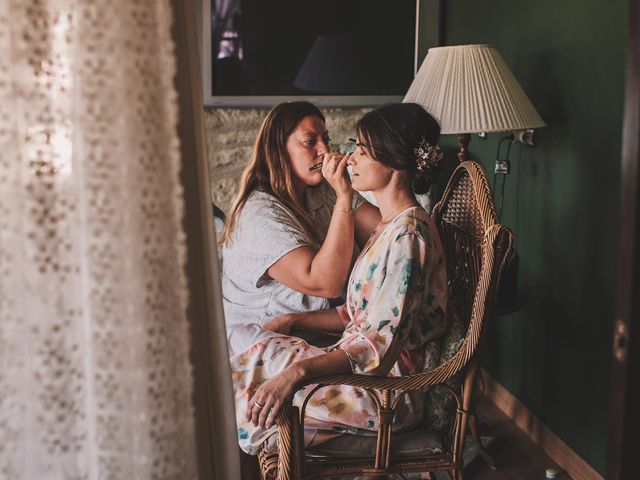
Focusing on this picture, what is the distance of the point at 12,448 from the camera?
81 cm

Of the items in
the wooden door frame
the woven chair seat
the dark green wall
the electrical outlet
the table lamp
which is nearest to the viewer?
the wooden door frame

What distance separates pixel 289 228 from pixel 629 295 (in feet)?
4.31

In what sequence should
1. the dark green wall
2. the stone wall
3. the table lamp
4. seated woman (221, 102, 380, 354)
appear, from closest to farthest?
seated woman (221, 102, 380, 354)
the dark green wall
the table lamp
the stone wall

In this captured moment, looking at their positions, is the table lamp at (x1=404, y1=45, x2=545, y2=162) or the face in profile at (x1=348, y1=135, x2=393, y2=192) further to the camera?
the table lamp at (x1=404, y1=45, x2=545, y2=162)

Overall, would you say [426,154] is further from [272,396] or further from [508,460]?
[508,460]

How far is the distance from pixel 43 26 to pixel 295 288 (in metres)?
1.48

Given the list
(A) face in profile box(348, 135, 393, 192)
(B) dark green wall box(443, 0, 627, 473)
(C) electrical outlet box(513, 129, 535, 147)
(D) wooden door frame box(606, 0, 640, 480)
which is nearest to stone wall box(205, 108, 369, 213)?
(C) electrical outlet box(513, 129, 535, 147)

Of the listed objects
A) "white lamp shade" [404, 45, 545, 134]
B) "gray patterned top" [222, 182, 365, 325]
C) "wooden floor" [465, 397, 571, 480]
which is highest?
"white lamp shade" [404, 45, 545, 134]

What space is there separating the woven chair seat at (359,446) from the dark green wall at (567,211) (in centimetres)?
80

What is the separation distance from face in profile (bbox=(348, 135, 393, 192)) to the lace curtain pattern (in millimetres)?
1198

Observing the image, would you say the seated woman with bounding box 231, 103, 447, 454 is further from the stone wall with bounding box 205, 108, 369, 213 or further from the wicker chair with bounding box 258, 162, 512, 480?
the stone wall with bounding box 205, 108, 369, 213

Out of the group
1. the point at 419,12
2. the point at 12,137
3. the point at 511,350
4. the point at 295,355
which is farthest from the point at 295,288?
the point at 419,12

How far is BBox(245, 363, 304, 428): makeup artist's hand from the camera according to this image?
1.66m

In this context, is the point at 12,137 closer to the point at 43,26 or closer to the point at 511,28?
the point at 43,26
